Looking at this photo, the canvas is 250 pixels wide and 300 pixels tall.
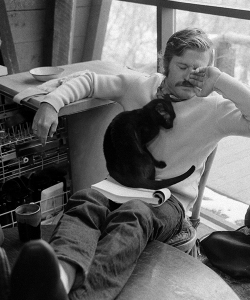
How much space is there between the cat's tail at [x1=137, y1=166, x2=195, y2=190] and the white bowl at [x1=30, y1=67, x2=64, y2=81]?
2.25ft

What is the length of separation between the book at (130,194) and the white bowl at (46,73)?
0.61 m

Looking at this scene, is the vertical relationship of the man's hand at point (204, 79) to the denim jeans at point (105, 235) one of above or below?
above

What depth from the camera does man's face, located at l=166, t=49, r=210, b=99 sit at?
1587 millimetres

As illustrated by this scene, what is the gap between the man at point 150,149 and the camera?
1196mm

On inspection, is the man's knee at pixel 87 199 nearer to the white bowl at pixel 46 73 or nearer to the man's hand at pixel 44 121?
the man's hand at pixel 44 121

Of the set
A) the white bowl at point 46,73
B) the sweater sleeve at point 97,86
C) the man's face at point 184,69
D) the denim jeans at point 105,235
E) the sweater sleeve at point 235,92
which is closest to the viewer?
the denim jeans at point 105,235

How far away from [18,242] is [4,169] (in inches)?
27.0

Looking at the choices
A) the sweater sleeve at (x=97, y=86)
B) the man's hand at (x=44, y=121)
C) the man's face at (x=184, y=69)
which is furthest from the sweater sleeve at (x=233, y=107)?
the man's hand at (x=44, y=121)

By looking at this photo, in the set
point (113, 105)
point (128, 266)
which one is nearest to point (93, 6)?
point (113, 105)

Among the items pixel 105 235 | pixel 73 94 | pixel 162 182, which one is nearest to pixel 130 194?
pixel 162 182

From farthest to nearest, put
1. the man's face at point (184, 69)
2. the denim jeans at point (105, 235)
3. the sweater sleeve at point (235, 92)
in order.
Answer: the man's face at point (184, 69) → the sweater sleeve at point (235, 92) → the denim jeans at point (105, 235)

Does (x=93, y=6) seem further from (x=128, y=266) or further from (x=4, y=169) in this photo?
(x=128, y=266)

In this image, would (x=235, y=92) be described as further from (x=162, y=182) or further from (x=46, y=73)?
(x=46, y=73)

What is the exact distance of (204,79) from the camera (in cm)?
155
